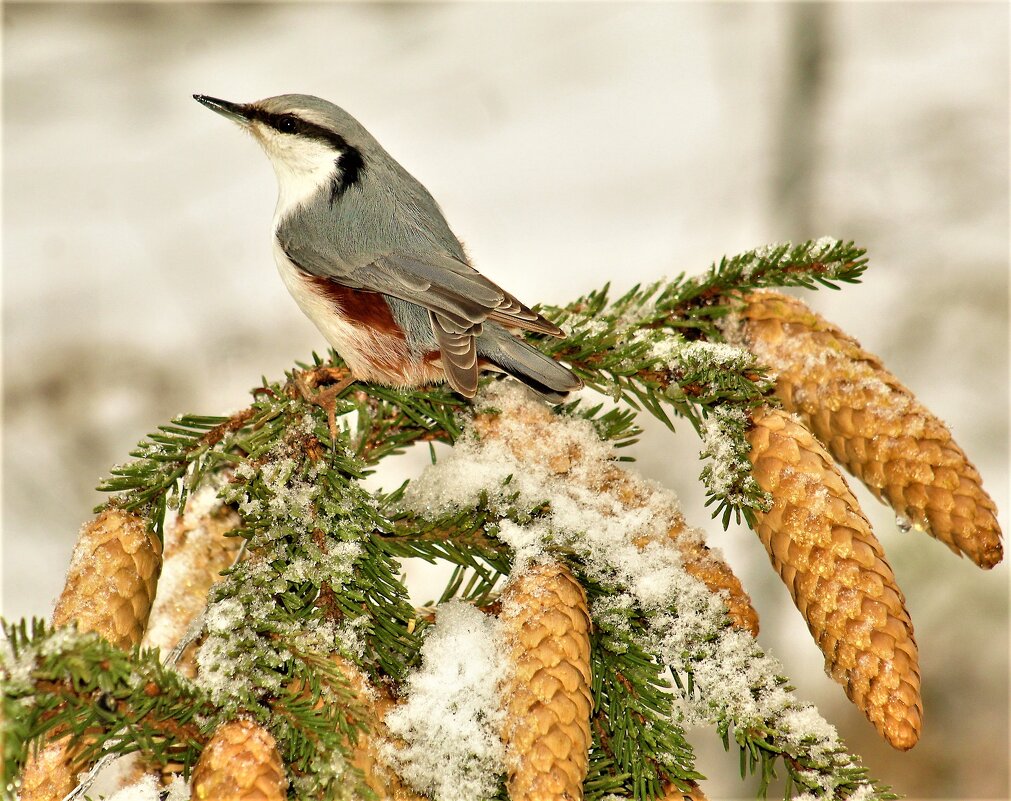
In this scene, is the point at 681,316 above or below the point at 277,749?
above

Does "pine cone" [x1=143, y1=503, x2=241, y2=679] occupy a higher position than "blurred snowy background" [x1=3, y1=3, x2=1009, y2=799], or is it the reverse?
"blurred snowy background" [x1=3, y1=3, x2=1009, y2=799]

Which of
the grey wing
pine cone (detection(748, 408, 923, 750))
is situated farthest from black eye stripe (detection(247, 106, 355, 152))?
pine cone (detection(748, 408, 923, 750))

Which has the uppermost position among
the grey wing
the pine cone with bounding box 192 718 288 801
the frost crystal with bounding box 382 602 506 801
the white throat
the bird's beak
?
the bird's beak

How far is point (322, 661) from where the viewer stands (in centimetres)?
107

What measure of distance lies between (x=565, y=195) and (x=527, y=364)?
3.50m

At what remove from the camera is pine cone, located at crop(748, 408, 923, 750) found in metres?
1.09

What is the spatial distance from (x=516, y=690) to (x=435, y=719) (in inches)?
5.0

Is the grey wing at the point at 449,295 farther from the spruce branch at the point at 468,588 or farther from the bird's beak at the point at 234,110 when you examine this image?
the bird's beak at the point at 234,110

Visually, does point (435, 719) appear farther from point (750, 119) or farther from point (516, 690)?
point (750, 119)

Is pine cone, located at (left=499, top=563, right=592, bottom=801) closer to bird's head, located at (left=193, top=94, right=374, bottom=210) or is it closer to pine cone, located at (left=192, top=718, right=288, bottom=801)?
pine cone, located at (left=192, top=718, right=288, bottom=801)

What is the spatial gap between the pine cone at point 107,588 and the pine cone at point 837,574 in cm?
89

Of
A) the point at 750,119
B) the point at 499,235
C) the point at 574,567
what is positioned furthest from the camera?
the point at 750,119

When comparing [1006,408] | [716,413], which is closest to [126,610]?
[716,413]

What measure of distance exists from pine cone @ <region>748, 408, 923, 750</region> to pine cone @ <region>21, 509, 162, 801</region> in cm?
89
